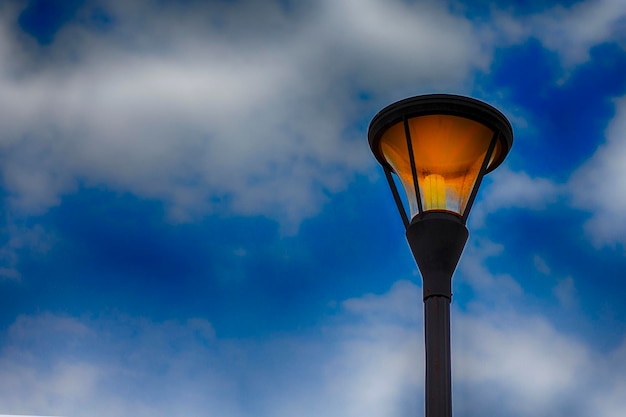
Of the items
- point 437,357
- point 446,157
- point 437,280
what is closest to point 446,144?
point 446,157

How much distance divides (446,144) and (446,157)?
89 mm

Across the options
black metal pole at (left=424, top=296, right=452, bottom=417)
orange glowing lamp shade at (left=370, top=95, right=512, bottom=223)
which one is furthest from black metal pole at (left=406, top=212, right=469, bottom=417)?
orange glowing lamp shade at (left=370, top=95, right=512, bottom=223)

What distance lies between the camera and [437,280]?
18.4 ft

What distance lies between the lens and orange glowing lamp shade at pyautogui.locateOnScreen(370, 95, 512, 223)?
229 inches

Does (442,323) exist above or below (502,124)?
below

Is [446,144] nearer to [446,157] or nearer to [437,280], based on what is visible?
[446,157]

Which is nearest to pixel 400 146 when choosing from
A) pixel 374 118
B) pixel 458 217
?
pixel 374 118

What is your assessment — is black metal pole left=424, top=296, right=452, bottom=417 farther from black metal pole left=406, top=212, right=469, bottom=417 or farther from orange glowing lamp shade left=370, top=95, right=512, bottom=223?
orange glowing lamp shade left=370, top=95, right=512, bottom=223

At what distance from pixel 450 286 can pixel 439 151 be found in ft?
3.04

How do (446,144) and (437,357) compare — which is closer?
(437,357)

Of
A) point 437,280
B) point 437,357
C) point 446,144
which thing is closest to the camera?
point 437,357

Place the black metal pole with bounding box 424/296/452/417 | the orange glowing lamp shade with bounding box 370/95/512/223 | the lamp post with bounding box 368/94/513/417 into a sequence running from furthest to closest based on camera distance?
the orange glowing lamp shade with bounding box 370/95/512/223 < the lamp post with bounding box 368/94/513/417 < the black metal pole with bounding box 424/296/452/417

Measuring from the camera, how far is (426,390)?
5234 millimetres

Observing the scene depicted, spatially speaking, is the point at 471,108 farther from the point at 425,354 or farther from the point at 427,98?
the point at 425,354
